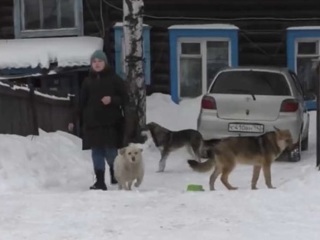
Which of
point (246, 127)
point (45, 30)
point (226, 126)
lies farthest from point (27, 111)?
point (45, 30)

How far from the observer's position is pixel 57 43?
17.9 meters

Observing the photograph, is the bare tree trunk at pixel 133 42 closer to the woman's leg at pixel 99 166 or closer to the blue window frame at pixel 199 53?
the blue window frame at pixel 199 53

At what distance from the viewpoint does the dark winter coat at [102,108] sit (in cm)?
920

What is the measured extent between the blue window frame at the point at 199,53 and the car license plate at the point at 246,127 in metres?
5.70

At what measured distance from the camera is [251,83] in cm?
1239

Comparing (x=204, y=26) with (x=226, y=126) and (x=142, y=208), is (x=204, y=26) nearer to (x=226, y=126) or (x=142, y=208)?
(x=226, y=126)

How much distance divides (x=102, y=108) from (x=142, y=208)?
209cm

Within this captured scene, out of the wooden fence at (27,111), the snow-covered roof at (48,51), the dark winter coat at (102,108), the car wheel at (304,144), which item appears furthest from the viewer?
the snow-covered roof at (48,51)

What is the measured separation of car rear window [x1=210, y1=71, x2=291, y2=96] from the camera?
1231 centimetres

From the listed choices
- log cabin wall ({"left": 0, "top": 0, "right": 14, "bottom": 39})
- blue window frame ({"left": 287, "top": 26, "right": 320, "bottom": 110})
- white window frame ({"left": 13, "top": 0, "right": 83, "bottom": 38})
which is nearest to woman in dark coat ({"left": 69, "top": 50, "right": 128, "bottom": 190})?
blue window frame ({"left": 287, "top": 26, "right": 320, "bottom": 110})

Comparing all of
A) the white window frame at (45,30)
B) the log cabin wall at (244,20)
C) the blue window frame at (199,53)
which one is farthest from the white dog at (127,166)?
the white window frame at (45,30)

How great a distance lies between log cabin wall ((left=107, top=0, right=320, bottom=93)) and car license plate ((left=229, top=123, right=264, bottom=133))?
19.5ft

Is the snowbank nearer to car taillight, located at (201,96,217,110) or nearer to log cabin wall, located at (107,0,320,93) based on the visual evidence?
car taillight, located at (201,96,217,110)

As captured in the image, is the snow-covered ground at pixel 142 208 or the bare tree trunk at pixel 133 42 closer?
the snow-covered ground at pixel 142 208
